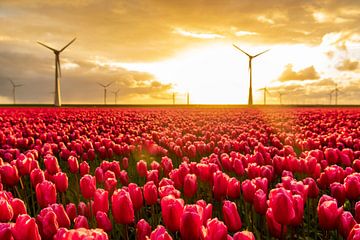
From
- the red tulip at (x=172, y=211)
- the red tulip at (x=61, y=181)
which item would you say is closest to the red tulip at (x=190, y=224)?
the red tulip at (x=172, y=211)

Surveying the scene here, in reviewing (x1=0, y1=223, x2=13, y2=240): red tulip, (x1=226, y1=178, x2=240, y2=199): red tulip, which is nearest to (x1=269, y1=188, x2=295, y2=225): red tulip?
(x1=226, y1=178, x2=240, y2=199): red tulip

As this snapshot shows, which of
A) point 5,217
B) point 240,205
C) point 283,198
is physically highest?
point 283,198

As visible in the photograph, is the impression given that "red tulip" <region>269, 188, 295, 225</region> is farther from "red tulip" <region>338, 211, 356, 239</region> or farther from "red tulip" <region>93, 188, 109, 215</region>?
"red tulip" <region>93, 188, 109, 215</region>

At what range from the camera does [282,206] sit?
10.1ft

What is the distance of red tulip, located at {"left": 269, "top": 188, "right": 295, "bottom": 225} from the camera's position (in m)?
3.06

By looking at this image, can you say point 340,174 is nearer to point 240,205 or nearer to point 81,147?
point 240,205

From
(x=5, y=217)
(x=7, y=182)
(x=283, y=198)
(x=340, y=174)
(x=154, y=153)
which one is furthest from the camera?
(x=154, y=153)

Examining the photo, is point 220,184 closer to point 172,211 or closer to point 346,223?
point 172,211

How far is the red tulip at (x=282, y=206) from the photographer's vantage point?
10.0 feet

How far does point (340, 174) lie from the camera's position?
4.82 meters

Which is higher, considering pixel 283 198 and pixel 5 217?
pixel 283 198

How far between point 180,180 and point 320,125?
35.5 feet

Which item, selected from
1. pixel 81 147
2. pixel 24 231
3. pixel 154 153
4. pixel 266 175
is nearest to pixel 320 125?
pixel 154 153

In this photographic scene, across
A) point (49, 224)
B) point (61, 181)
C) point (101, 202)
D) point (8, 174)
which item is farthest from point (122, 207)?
point (8, 174)
